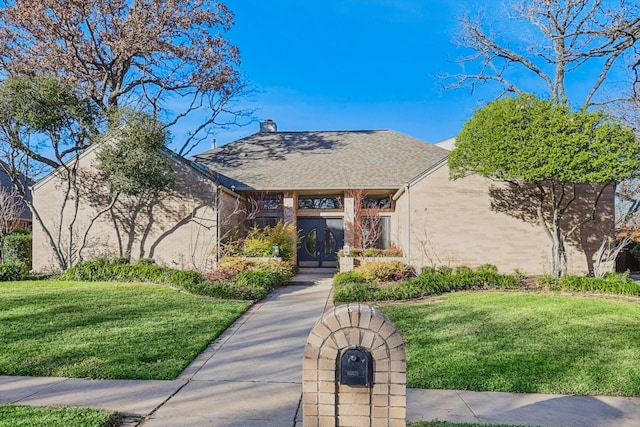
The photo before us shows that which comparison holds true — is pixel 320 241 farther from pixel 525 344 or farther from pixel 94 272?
pixel 525 344

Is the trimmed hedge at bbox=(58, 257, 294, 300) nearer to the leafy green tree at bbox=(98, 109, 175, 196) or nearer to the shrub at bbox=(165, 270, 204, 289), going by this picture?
the shrub at bbox=(165, 270, 204, 289)

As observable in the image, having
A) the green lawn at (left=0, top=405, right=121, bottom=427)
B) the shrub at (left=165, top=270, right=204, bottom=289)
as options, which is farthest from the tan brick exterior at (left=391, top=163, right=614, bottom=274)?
the green lawn at (left=0, top=405, right=121, bottom=427)

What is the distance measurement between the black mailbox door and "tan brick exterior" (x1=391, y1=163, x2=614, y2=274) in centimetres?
1169

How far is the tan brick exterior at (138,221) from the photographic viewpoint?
1487 cm

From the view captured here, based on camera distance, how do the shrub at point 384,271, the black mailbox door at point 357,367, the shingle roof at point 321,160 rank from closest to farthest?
the black mailbox door at point 357,367, the shrub at point 384,271, the shingle roof at point 321,160

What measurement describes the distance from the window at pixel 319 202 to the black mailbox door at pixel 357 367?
15051 millimetres

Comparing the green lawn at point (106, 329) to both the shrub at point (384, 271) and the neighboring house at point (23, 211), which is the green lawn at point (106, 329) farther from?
the neighboring house at point (23, 211)

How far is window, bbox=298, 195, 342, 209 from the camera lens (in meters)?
18.0

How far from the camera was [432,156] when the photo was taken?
18453mm

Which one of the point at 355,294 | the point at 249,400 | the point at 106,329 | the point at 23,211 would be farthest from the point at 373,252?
the point at 23,211

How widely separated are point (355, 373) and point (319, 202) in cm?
1540

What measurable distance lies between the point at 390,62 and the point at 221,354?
1601 centimetres

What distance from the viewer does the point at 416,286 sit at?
10508 mm

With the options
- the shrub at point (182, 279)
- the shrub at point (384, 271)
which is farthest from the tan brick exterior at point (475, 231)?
the shrub at point (182, 279)
